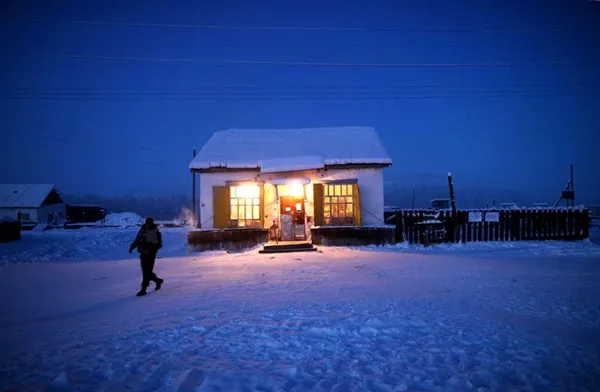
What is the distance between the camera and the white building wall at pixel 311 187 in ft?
49.3

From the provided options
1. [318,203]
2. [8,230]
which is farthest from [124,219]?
[318,203]

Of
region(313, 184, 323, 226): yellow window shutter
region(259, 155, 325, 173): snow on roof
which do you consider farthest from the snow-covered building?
region(313, 184, 323, 226): yellow window shutter

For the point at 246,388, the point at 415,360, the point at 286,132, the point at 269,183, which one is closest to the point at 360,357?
the point at 415,360

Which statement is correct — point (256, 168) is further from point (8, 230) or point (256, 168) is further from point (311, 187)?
point (8, 230)

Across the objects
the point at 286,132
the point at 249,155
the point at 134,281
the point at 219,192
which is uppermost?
the point at 286,132

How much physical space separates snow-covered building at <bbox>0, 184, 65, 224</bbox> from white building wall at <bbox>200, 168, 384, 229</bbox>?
37.0 m

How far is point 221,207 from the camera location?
48.1 feet

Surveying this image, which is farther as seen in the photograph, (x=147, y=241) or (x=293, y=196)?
(x=293, y=196)

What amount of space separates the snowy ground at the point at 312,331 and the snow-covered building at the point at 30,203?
134ft

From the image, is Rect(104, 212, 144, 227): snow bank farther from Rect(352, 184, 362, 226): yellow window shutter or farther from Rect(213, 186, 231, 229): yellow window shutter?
Rect(352, 184, 362, 226): yellow window shutter

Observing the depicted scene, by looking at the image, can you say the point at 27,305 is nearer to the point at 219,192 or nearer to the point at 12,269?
the point at 12,269

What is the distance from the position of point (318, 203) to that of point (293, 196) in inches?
60.7

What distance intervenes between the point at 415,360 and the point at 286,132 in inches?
611

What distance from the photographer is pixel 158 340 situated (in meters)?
4.17
